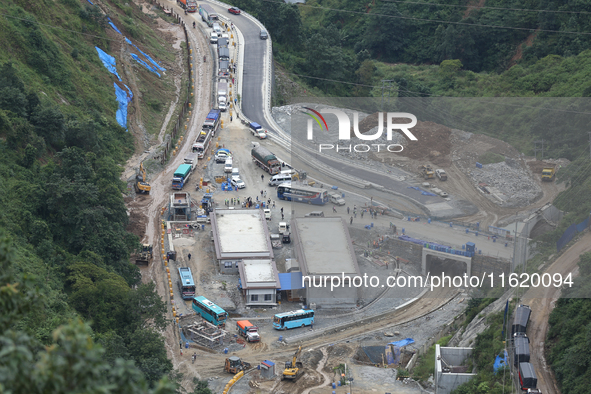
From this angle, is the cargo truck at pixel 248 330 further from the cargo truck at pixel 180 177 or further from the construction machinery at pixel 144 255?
the cargo truck at pixel 180 177

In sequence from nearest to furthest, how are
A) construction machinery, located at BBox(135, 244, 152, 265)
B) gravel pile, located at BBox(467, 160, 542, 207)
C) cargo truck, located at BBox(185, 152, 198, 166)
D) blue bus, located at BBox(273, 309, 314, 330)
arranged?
blue bus, located at BBox(273, 309, 314, 330) < construction machinery, located at BBox(135, 244, 152, 265) < gravel pile, located at BBox(467, 160, 542, 207) < cargo truck, located at BBox(185, 152, 198, 166)

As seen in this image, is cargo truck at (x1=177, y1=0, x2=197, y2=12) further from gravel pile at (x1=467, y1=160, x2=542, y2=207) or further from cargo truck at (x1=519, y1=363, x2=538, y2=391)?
cargo truck at (x1=519, y1=363, x2=538, y2=391)

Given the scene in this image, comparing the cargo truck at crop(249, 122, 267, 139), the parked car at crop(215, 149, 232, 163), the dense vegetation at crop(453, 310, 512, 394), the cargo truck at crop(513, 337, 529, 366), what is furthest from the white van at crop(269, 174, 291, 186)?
the cargo truck at crop(513, 337, 529, 366)

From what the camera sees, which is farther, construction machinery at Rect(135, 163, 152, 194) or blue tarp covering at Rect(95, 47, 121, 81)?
blue tarp covering at Rect(95, 47, 121, 81)

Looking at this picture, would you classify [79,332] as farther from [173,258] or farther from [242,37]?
[242,37]

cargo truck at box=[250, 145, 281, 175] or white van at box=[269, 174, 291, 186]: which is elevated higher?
cargo truck at box=[250, 145, 281, 175]

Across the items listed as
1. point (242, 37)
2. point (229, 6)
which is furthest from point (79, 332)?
point (229, 6)
